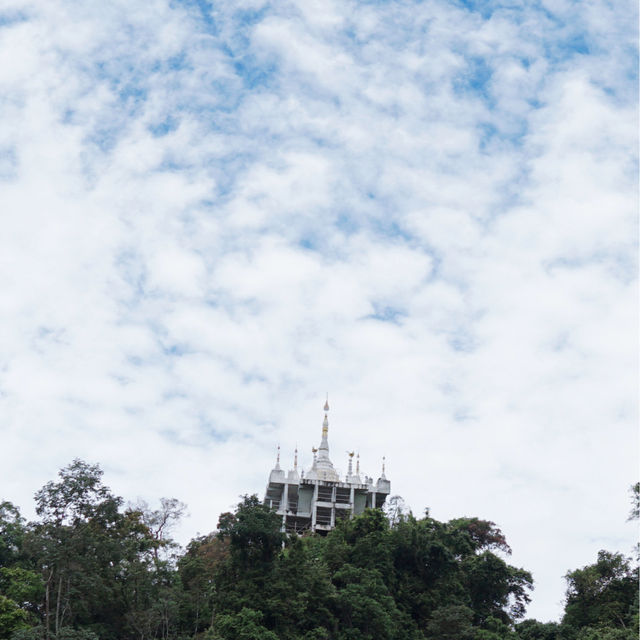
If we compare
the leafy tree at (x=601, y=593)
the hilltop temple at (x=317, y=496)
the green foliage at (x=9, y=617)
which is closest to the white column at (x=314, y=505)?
the hilltop temple at (x=317, y=496)

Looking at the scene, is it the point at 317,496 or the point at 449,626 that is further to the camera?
the point at 317,496

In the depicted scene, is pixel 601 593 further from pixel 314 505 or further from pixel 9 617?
pixel 9 617

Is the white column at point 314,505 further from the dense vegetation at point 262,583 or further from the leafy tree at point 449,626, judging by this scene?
the leafy tree at point 449,626

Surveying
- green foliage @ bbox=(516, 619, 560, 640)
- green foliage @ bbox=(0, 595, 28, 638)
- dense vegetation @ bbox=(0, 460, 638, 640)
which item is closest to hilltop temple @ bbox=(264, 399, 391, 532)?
dense vegetation @ bbox=(0, 460, 638, 640)

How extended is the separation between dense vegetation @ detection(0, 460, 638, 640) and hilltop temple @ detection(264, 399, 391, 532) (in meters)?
14.1

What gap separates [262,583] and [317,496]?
79.9 ft

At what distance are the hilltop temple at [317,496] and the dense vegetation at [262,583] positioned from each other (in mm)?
14055

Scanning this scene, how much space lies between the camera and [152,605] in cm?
3086

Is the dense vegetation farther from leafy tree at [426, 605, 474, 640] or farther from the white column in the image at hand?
the white column

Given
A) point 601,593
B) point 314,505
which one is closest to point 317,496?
point 314,505

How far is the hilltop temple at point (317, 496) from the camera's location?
179 ft

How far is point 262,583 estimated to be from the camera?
31438 mm

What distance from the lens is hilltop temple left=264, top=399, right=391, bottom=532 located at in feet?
179

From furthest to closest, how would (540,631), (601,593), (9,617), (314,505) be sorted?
1. (314,505)
2. (601,593)
3. (540,631)
4. (9,617)
